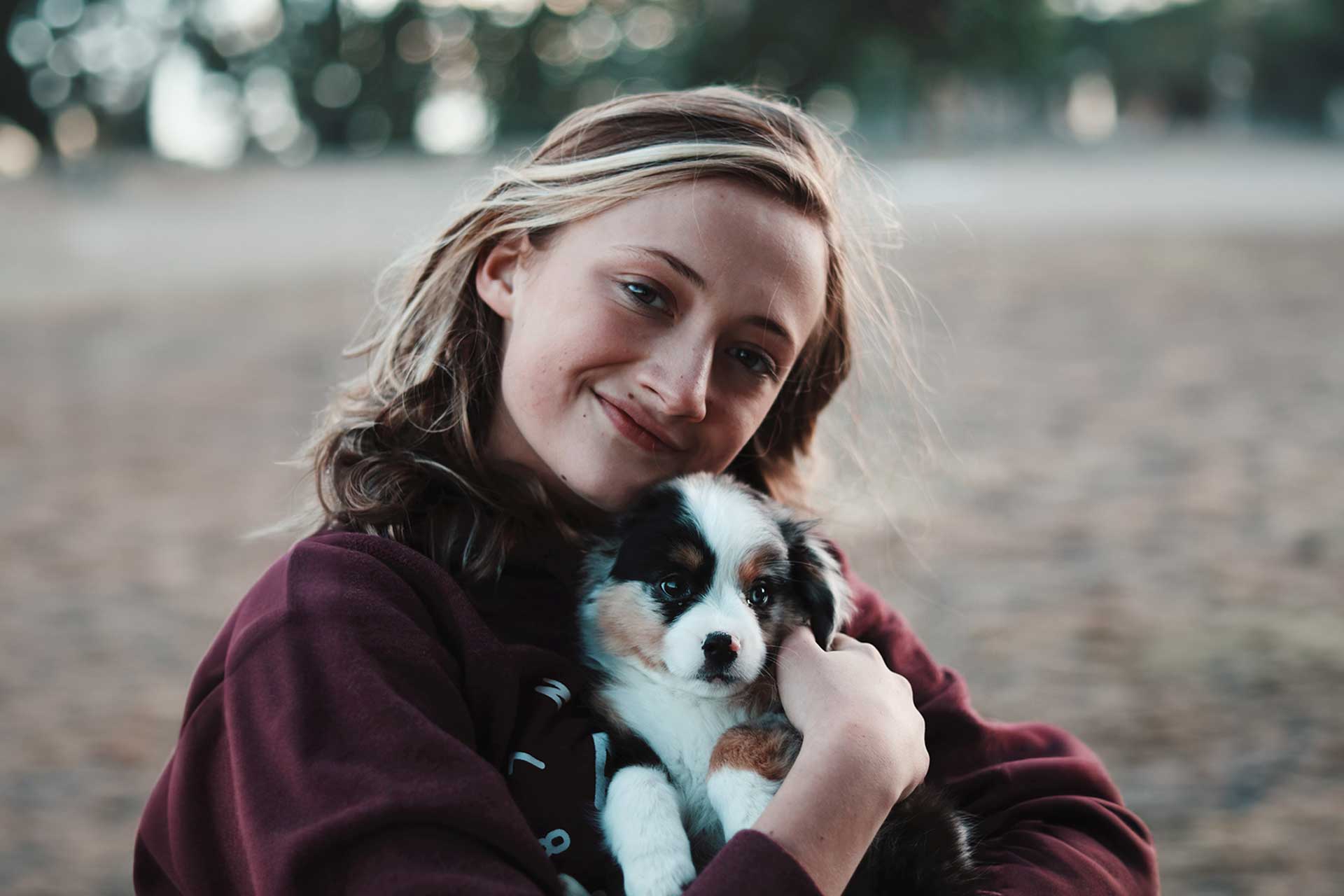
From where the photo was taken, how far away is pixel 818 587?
6.66 ft

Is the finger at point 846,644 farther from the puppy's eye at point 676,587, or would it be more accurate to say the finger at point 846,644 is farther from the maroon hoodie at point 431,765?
the puppy's eye at point 676,587

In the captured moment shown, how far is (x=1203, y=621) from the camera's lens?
18.4ft

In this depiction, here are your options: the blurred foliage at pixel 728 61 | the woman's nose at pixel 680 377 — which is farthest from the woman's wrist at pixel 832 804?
the blurred foliage at pixel 728 61

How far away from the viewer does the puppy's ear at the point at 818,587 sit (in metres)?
2.02

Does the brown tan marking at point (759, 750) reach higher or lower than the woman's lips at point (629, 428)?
lower

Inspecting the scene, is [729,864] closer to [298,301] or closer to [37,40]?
Result: [298,301]

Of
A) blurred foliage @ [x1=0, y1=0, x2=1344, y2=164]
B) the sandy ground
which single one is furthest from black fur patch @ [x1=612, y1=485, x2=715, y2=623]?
blurred foliage @ [x1=0, y1=0, x2=1344, y2=164]

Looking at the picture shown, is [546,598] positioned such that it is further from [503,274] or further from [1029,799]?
[1029,799]

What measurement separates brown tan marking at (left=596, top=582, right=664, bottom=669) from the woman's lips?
224 millimetres

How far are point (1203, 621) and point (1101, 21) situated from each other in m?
18.3

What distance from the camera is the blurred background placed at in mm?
4562

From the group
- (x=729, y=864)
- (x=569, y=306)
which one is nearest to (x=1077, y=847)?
(x=729, y=864)

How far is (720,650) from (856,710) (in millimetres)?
218

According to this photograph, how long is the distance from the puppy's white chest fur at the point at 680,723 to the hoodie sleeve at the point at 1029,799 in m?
0.38
